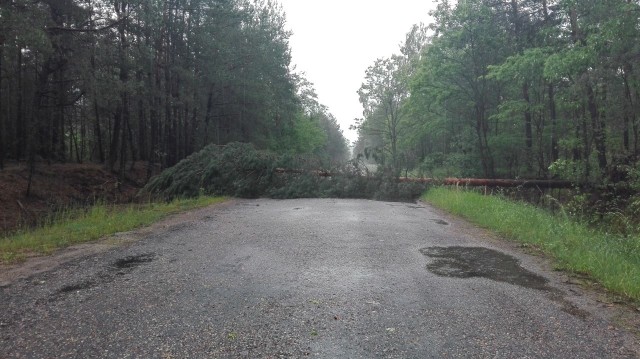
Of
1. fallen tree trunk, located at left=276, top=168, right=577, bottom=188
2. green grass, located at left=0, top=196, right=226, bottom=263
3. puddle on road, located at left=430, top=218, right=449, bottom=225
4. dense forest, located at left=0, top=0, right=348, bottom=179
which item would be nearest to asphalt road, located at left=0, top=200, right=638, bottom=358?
green grass, located at left=0, top=196, right=226, bottom=263

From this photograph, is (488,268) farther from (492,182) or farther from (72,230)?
(492,182)

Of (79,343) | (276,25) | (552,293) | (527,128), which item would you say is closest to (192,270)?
(79,343)

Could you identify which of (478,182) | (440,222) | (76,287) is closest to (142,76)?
(478,182)

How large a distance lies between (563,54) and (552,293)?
1286 centimetres

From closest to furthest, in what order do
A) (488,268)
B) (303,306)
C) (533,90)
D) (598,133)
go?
(303,306)
(488,268)
(598,133)
(533,90)

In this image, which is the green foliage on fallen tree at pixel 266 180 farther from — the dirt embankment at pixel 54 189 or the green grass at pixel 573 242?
the green grass at pixel 573 242

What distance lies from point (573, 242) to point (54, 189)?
21216 millimetres

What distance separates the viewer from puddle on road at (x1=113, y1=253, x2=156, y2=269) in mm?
5824

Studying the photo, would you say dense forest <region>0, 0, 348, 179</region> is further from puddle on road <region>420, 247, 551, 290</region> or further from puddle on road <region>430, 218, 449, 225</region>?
puddle on road <region>420, 247, 551, 290</region>

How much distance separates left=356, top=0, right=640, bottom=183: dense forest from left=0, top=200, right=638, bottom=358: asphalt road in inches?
390

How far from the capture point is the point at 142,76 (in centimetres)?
2631

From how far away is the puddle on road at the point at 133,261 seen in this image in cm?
582

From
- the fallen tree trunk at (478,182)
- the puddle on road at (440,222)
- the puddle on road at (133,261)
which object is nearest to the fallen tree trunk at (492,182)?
the fallen tree trunk at (478,182)

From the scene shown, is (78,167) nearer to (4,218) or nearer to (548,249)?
(4,218)
